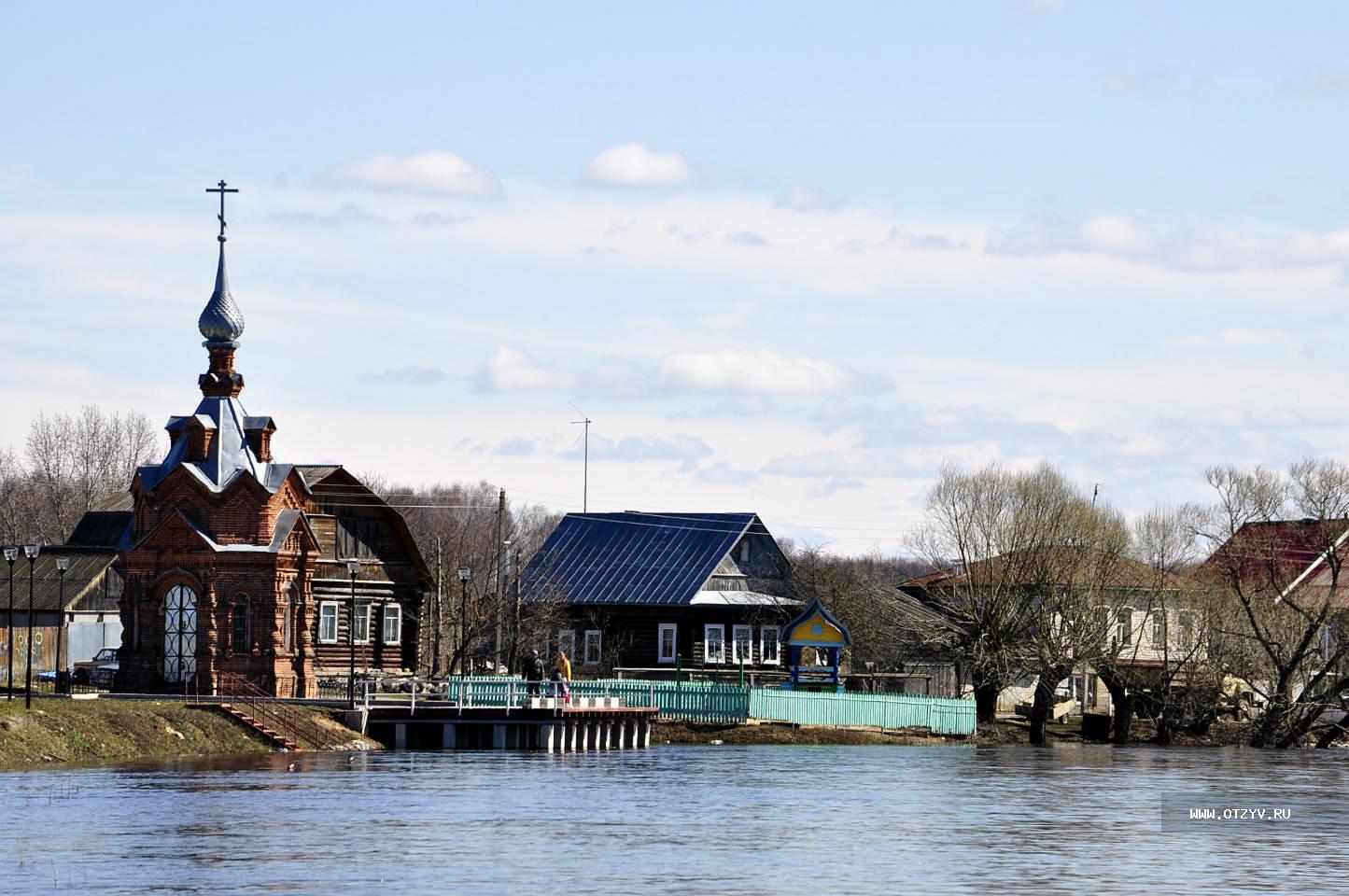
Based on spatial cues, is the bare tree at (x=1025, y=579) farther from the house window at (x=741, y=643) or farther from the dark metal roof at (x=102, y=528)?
the dark metal roof at (x=102, y=528)

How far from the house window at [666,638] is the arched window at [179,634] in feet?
74.3

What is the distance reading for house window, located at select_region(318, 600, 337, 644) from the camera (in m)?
72.9

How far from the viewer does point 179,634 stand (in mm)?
64375

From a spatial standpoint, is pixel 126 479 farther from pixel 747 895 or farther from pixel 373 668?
pixel 747 895

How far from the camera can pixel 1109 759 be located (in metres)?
61.5

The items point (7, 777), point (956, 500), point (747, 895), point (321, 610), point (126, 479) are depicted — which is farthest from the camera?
point (126, 479)

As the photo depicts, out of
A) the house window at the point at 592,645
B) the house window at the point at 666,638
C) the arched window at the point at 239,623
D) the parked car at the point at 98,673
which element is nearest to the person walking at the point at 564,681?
the arched window at the point at 239,623

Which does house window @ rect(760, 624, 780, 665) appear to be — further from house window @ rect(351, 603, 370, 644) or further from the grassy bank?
the grassy bank

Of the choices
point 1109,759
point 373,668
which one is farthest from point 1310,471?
point 373,668

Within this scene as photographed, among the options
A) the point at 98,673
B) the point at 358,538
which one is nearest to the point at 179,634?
the point at 98,673

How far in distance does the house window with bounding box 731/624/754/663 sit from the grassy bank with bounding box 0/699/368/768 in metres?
27.8

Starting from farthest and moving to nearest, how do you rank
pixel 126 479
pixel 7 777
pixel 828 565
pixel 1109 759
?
pixel 126 479
pixel 828 565
pixel 1109 759
pixel 7 777

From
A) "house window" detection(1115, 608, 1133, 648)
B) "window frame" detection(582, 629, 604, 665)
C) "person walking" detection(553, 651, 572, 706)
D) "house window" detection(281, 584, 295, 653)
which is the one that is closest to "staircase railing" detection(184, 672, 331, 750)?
"house window" detection(281, 584, 295, 653)

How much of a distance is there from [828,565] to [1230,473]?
21.3 metres
